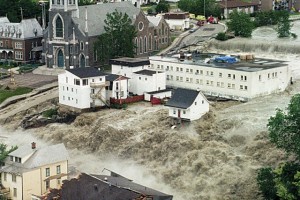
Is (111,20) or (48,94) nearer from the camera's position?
(48,94)

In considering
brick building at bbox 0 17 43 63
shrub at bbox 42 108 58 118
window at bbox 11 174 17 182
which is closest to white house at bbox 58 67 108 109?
shrub at bbox 42 108 58 118

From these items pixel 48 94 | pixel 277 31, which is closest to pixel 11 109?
pixel 48 94

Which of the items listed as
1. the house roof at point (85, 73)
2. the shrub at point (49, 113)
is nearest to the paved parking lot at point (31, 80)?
the shrub at point (49, 113)

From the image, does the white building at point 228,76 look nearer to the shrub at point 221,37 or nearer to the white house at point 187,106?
the white house at point 187,106

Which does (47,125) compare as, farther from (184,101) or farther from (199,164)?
(199,164)

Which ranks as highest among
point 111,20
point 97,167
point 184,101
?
point 111,20

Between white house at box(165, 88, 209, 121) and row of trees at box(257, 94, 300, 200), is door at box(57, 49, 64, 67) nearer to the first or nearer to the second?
white house at box(165, 88, 209, 121)

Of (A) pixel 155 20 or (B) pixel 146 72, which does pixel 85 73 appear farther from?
(A) pixel 155 20
